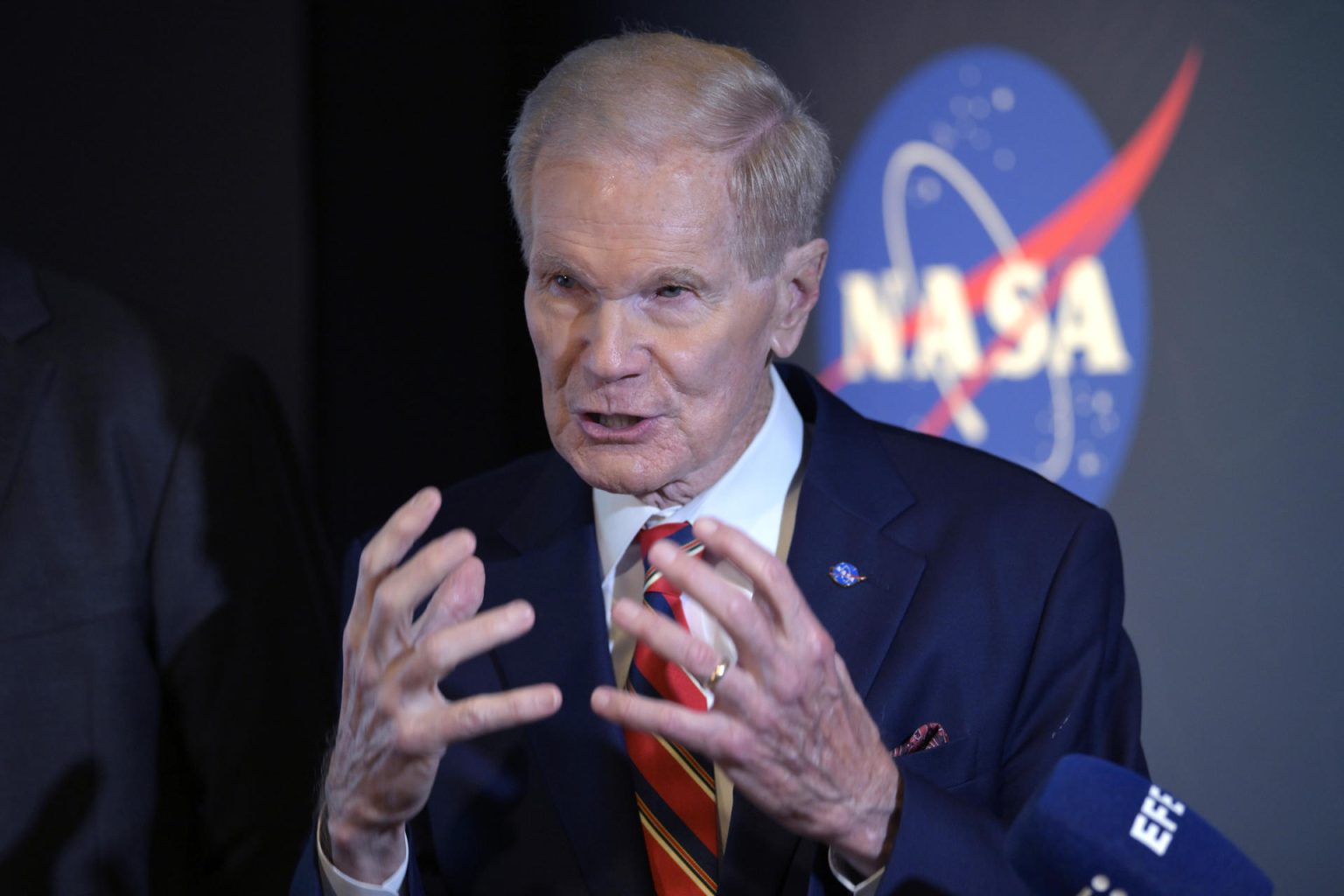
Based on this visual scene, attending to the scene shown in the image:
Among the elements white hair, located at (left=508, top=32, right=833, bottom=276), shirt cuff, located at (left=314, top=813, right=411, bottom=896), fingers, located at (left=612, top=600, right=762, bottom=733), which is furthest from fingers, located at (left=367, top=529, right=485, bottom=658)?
white hair, located at (left=508, top=32, right=833, bottom=276)

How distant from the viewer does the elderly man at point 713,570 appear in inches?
52.6

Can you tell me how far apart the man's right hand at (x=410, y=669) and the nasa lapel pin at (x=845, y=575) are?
474mm

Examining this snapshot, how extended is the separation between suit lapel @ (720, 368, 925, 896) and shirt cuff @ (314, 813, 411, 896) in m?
0.33

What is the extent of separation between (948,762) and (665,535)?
410mm

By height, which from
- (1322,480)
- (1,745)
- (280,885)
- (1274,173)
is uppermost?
(1274,173)

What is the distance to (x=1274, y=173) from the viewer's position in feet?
7.49

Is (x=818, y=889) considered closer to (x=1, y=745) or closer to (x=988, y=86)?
(x=1, y=745)

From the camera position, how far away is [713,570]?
1.34 meters

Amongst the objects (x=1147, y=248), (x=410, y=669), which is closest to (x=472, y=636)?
(x=410, y=669)

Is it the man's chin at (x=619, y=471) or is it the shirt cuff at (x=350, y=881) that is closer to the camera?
the shirt cuff at (x=350, y=881)

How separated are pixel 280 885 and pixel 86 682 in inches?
13.6

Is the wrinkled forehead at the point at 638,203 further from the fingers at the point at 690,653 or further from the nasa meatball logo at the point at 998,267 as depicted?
the nasa meatball logo at the point at 998,267

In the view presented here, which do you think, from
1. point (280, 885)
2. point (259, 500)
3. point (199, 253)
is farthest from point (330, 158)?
point (280, 885)

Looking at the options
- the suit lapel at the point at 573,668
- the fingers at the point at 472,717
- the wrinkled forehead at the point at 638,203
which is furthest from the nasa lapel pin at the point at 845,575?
the fingers at the point at 472,717
